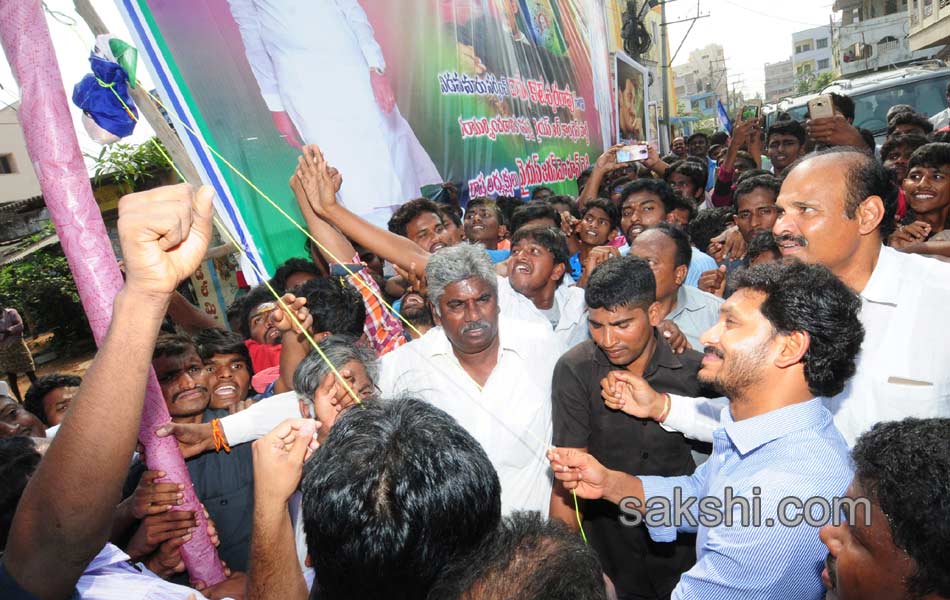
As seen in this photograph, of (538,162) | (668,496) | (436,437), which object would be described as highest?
(538,162)

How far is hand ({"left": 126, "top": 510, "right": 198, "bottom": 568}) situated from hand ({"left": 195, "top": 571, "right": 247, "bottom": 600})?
187 mm

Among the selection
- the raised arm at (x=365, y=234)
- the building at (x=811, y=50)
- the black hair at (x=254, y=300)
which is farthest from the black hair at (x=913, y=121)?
the building at (x=811, y=50)

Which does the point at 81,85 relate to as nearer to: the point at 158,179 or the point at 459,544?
the point at 459,544

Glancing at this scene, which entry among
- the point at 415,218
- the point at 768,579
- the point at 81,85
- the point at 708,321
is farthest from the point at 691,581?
the point at 415,218

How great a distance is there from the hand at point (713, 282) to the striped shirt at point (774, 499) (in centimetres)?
224

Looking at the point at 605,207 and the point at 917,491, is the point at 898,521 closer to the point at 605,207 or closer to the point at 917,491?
the point at 917,491

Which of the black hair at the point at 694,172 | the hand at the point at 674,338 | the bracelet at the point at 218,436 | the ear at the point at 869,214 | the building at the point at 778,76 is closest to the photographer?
the ear at the point at 869,214

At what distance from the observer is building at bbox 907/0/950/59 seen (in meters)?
23.5

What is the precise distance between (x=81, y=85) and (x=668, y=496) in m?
2.31

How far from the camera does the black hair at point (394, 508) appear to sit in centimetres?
99

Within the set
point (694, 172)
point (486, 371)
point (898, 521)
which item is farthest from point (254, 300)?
point (694, 172)

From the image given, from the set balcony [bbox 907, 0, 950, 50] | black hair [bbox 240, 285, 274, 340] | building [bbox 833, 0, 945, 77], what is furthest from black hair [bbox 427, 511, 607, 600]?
building [bbox 833, 0, 945, 77]

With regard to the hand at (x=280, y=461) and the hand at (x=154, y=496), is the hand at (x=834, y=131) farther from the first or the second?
the hand at (x=154, y=496)

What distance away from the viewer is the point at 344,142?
4.60 m
